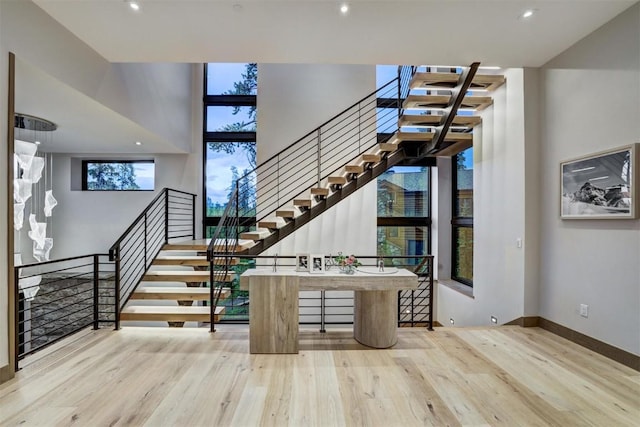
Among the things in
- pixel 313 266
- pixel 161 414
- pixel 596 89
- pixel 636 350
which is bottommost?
pixel 161 414

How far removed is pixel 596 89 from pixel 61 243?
8251 mm

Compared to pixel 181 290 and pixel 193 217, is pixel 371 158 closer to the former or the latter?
pixel 181 290

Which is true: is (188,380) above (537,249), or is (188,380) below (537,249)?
below

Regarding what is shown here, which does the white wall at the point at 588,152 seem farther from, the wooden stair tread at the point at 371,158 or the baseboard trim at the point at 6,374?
the baseboard trim at the point at 6,374

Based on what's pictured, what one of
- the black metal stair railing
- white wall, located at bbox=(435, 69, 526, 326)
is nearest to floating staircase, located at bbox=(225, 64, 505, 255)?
white wall, located at bbox=(435, 69, 526, 326)

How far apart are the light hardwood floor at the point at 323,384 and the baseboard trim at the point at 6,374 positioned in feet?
0.26

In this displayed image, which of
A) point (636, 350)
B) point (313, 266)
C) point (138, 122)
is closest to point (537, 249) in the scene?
point (636, 350)

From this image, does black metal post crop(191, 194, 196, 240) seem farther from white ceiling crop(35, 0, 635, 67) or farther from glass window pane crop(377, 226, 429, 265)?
glass window pane crop(377, 226, 429, 265)

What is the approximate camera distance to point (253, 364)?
292cm

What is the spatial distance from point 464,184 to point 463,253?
4.26 feet

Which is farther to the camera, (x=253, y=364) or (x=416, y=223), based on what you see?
(x=416, y=223)

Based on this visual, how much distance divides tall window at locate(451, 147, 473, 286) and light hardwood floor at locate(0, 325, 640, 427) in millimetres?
2554

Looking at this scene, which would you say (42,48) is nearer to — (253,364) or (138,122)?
(138,122)

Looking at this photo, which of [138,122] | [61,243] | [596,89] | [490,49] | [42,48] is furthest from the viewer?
[61,243]
